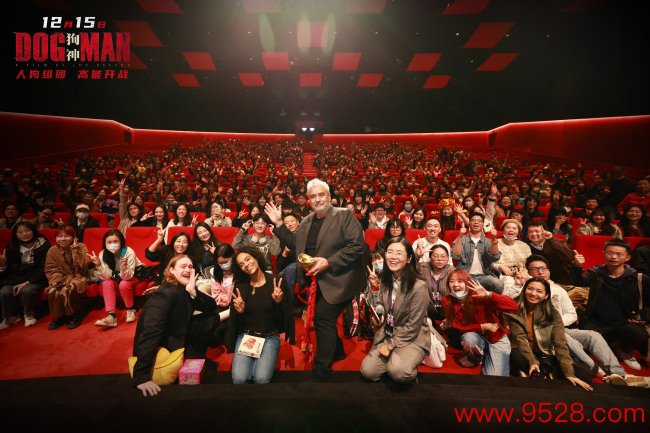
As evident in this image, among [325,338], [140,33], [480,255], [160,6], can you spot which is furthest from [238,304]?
[140,33]

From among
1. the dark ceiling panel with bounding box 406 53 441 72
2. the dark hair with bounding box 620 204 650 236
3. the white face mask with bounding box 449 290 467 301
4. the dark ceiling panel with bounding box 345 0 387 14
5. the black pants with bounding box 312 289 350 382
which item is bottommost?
the black pants with bounding box 312 289 350 382

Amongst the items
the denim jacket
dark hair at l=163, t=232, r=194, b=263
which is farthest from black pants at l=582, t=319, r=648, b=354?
dark hair at l=163, t=232, r=194, b=263

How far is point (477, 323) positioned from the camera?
2076 mm

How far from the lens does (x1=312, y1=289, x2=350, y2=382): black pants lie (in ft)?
5.55

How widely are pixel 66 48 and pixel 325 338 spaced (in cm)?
1093

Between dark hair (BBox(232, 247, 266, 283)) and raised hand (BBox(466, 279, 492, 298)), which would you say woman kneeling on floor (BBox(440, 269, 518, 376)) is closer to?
raised hand (BBox(466, 279, 492, 298))

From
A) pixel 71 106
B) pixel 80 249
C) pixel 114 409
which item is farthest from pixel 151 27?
pixel 114 409

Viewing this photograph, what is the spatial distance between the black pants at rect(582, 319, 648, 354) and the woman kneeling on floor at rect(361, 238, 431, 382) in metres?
1.70

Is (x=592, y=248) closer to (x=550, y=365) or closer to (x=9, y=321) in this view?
(x=550, y=365)

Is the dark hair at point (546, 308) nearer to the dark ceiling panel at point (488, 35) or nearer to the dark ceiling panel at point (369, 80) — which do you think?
the dark ceiling panel at point (488, 35)

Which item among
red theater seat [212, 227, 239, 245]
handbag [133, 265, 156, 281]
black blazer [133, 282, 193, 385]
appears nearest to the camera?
black blazer [133, 282, 193, 385]

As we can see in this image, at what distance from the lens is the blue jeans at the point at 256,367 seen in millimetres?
1823

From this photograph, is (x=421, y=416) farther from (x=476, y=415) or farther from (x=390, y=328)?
(x=390, y=328)

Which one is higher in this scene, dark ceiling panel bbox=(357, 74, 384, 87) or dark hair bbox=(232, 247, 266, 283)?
dark ceiling panel bbox=(357, 74, 384, 87)
